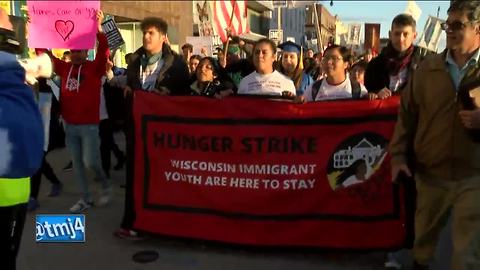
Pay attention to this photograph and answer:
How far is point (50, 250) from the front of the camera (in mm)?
4641

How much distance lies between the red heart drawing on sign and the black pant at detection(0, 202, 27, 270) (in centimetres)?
302

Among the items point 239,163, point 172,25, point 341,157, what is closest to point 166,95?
point 239,163

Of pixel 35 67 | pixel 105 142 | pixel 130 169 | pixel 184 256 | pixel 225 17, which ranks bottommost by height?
pixel 184 256

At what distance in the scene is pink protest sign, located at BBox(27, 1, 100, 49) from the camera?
17.9 ft

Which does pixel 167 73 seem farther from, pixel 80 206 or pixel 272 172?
pixel 80 206

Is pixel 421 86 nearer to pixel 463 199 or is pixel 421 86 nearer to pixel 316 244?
pixel 463 199

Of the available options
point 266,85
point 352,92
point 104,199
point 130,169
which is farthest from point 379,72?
point 104,199

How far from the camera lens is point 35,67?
2.76 m

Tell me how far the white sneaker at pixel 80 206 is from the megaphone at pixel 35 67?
10.2ft

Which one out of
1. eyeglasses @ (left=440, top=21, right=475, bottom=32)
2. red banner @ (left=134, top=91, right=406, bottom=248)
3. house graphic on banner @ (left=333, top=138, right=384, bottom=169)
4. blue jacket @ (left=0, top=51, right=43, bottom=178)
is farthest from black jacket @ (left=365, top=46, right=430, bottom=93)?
blue jacket @ (left=0, top=51, right=43, bottom=178)

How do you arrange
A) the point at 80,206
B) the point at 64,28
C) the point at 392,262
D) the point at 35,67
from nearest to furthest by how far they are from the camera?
the point at 35,67, the point at 392,262, the point at 64,28, the point at 80,206

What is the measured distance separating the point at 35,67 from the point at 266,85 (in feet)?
7.77

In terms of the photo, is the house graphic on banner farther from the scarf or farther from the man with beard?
the scarf

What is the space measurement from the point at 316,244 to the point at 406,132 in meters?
1.43
